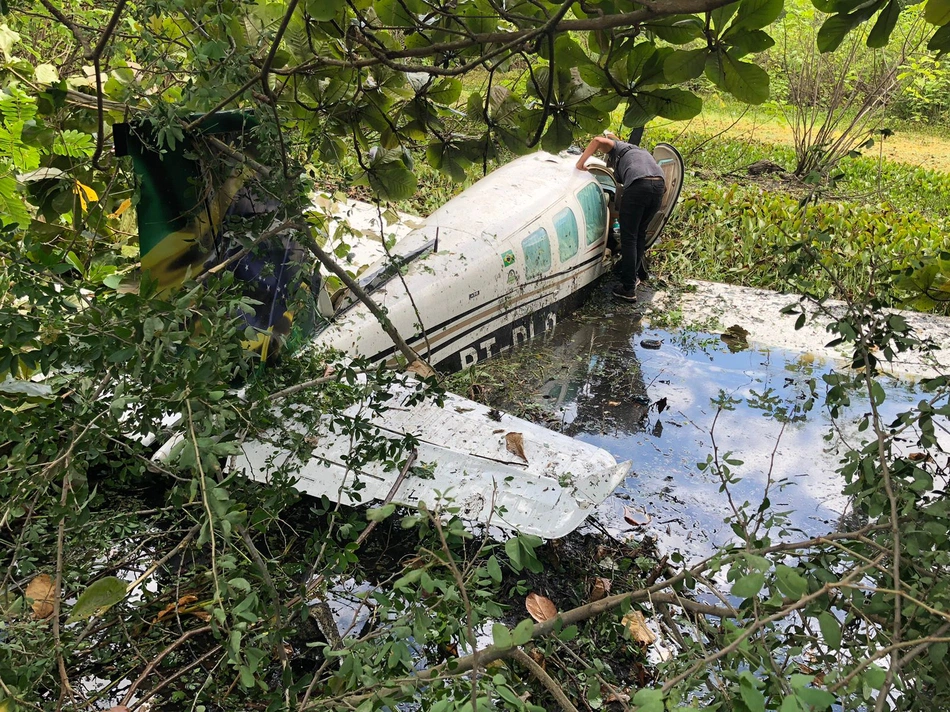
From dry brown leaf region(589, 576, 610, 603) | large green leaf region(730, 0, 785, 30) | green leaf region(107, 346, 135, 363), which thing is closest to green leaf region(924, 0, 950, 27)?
large green leaf region(730, 0, 785, 30)

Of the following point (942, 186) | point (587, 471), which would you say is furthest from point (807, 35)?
point (587, 471)

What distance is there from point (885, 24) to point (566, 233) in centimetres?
495

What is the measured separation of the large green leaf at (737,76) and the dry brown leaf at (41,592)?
9.61 feet

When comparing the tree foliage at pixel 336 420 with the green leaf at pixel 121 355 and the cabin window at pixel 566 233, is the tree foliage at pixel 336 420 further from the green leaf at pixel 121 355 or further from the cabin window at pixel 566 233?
the cabin window at pixel 566 233

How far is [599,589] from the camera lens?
344 cm

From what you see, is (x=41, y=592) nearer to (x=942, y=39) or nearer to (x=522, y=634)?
(x=522, y=634)

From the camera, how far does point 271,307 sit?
3.14 m

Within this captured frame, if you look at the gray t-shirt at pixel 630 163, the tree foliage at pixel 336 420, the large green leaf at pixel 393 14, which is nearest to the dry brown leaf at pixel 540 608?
the tree foliage at pixel 336 420

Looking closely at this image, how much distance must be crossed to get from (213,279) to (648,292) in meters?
7.04

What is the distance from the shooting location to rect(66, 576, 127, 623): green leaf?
5.57 ft

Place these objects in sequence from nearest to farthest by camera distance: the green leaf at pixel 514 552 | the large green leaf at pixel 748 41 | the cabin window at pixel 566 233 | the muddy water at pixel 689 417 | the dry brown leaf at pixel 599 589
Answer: the green leaf at pixel 514 552 → the large green leaf at pixel 748 41 → the dry brown leaf at pixel 599 589 → the muddy water at pixel 689 417 → the cabin window at pixel 566 233

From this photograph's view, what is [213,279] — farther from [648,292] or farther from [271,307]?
[648,292]

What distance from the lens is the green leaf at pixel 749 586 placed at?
108 cm

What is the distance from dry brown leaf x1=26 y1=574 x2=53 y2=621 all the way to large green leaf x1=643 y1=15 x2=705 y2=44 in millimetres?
2893
